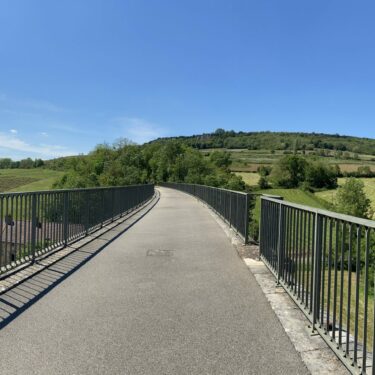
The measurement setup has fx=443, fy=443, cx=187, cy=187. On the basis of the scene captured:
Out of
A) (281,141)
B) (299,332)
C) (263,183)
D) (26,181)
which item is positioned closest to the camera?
(299,332)

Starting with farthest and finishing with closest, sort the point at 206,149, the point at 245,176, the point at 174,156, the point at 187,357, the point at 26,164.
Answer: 1. the point at 26,164
2. the point at 206,149
3. the point at 245,176
4. the point at 174,156
5. the point at 187,357

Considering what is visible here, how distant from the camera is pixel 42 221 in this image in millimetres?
7723

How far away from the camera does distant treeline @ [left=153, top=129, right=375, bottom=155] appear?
548ft

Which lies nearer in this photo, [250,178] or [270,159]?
[250,178]

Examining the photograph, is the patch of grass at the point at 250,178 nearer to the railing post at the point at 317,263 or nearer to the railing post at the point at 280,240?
the railing post at the point at 280,240

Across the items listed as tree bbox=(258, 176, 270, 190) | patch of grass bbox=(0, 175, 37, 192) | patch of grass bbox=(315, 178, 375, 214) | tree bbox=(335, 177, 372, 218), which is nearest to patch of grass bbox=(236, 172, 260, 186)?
tree bbox=(258, 176, 270, 190)

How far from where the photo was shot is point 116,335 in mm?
4062

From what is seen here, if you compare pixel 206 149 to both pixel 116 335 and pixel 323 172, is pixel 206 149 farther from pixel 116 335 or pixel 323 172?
pixel 116 335

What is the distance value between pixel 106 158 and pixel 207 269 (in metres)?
94.7

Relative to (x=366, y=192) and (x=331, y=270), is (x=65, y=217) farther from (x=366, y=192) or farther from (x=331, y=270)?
(x=366, y=192)

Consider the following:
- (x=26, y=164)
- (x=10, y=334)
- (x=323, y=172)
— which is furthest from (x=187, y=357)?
(x=26, y=164)

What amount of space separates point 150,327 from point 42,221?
13.6 ft

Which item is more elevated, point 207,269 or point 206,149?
point 206,149

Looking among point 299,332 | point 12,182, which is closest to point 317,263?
point 299,332
